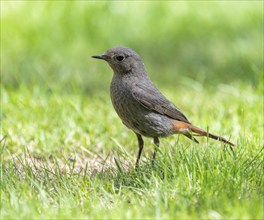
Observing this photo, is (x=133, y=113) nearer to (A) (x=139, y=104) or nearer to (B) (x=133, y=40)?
(A) (x=139, y=104)

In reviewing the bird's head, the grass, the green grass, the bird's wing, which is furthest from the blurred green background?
the bird's wing

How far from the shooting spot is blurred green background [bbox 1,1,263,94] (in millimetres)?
8305

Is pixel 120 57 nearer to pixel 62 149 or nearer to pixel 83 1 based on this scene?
pixel 62 149

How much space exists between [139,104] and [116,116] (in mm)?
1522

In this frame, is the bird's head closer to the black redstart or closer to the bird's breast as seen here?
the black redstart

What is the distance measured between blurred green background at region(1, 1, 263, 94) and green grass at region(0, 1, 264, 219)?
0.02 metres

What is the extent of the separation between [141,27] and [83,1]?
3.05ft

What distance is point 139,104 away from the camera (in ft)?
17.9

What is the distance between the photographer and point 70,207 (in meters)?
4.23

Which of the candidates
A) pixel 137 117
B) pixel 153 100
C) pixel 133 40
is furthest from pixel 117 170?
pixel 133 40

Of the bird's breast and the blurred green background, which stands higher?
the blurred green background

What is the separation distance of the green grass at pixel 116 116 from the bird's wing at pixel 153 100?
0.88 feet

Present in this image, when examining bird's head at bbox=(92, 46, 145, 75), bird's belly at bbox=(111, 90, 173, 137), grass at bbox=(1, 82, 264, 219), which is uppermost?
bird's head at bbox=(92, 46, 145, 75)

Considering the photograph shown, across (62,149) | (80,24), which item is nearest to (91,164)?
(62,149)
